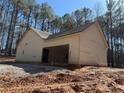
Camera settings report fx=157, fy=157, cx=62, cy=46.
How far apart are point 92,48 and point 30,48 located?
9677 millimetres

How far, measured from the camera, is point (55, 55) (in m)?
23.2

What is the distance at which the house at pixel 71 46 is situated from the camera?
1650 cm

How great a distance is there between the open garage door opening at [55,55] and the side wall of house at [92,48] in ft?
15.2

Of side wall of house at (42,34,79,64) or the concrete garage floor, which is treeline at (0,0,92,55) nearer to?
side wall of house at (42,34,79,64)

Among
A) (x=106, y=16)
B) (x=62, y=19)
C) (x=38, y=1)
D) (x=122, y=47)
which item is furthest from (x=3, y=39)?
(x=122, y=47)

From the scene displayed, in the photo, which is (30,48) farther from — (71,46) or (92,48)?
(92,48)

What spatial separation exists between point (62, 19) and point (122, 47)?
1720 cm

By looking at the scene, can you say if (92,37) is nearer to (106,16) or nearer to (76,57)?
(76,57)

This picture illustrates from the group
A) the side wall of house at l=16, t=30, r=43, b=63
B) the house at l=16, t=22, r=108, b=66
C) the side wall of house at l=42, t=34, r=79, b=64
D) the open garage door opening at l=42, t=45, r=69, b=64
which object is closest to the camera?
the side wall of house at l=42, t=34, r=79, b=64

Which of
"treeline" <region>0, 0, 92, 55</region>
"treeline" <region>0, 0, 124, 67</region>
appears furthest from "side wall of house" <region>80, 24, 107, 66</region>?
"treeline" <region>0, 0, 92, 55</region>

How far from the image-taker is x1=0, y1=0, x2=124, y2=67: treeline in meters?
33.1

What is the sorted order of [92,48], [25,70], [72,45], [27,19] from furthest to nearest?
1. [27,19]
2. [92,48]
3. [72,45]
4. [25,70]

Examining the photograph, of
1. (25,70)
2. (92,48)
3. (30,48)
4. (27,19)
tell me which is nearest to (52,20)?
(27,19)

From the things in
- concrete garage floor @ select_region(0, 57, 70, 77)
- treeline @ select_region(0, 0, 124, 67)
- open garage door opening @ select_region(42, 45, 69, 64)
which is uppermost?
treeline @ select_region(0, 0, 124, 67)
